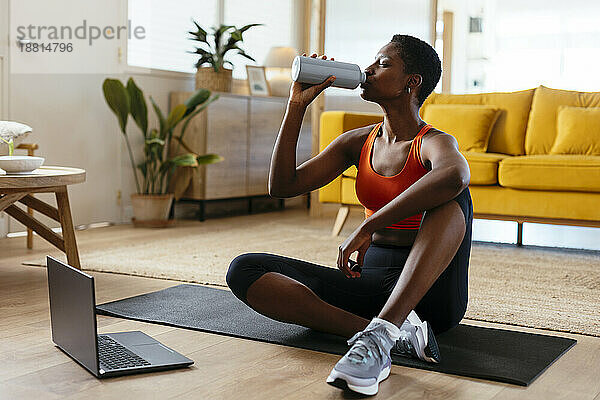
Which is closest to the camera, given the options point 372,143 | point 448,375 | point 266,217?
point 448,375

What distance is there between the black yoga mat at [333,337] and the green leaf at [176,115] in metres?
2.18

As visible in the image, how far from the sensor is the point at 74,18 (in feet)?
14.4

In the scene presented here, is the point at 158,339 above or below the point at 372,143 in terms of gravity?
below

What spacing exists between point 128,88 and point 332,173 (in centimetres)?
262

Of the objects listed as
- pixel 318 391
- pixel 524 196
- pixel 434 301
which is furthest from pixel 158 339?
pixel 524 196

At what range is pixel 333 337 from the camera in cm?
204

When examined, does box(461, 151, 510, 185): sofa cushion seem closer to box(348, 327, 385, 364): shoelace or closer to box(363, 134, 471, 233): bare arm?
box(363, 134, 471, 233): bare arm

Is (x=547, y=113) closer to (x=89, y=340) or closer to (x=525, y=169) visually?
(x=525, y=169)

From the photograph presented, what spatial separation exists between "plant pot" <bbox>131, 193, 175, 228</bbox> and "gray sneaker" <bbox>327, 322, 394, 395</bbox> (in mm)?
3145

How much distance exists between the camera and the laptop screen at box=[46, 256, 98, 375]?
5.25 feet

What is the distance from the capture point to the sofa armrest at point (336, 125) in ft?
14.1

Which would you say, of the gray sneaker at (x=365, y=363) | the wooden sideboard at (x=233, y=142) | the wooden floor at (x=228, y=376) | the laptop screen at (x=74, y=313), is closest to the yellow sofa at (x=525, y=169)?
the wooden sideboard at (x=233, y=142)

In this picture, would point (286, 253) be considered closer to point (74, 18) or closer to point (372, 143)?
point (372, 143)

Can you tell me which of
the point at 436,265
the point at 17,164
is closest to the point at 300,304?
the point at 436,265
